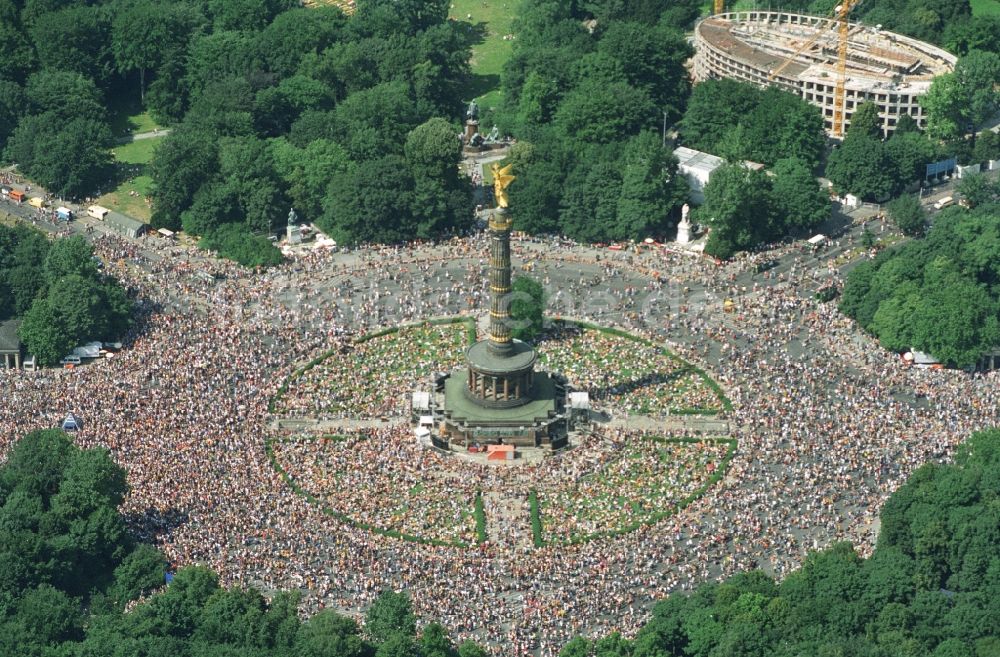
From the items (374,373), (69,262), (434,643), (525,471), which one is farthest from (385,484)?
(69,262)

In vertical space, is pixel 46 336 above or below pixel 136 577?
below

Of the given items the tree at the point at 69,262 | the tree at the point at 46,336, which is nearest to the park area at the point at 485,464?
the tree at the point at 46,336

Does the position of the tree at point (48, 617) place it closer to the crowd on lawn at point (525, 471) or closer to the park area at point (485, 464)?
the crowd on lawn at point (525, 471)

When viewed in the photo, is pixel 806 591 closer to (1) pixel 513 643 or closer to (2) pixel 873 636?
(2) pixel 873 636

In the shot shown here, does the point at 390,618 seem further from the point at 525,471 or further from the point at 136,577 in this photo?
the point at 525,471

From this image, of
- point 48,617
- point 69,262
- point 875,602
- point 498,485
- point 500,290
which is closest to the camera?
point 48,617

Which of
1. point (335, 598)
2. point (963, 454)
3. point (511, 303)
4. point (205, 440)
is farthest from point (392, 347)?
point (963, 454)
